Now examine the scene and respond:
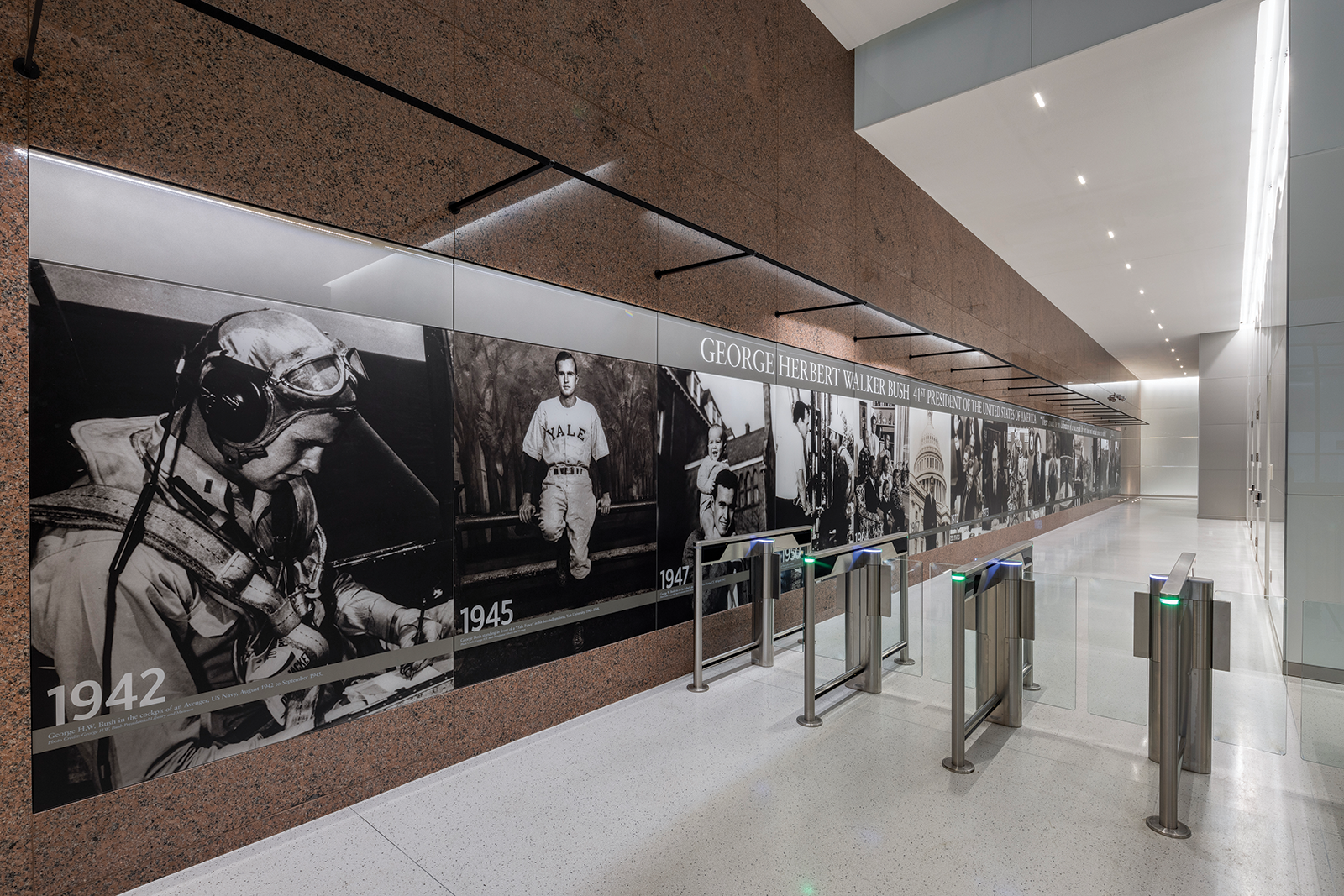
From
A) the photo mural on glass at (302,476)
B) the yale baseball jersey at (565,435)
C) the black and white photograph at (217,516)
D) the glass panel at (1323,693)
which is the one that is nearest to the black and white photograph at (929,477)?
the photo mural on glass at (302,476)

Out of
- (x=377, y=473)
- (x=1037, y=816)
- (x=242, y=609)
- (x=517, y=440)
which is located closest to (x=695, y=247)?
(x=517, y=440)

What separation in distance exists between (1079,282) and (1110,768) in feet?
36.3

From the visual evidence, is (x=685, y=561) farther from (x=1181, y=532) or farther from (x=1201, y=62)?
(x=1181, y=532)

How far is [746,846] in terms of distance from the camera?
226cm

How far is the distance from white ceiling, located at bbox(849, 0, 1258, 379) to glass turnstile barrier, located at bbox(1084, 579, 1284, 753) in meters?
4.37

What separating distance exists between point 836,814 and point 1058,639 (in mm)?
1809

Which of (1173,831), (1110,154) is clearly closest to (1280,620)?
(1173,831)

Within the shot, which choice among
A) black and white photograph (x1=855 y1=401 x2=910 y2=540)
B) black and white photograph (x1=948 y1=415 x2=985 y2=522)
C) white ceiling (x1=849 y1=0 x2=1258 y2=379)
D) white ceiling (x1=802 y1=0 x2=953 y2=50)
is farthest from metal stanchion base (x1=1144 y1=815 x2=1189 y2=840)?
white ceiling (x1=802 y1=0 x2=953 y2=50)

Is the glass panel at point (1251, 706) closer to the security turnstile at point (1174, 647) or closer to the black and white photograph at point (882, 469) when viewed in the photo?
the security turnstile at point (1174, 647)

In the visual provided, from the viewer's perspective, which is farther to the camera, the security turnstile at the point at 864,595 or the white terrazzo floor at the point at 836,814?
the security turnstile at the point at 864,595

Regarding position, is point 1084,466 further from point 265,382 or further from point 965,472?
point 265,382

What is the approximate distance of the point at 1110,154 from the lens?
6.57m

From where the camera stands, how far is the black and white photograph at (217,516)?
1929 mm

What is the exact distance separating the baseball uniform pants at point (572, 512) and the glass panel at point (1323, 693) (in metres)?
3.45
